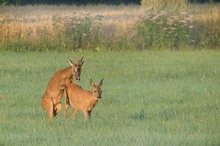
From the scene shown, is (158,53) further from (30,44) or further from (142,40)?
(30,44)

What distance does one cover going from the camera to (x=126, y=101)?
16.2m

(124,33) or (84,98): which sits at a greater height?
(84,98)

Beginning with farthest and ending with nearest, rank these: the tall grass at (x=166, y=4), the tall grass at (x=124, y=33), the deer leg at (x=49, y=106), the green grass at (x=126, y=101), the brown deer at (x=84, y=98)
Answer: the tall grass at (x=166, y=4) → the tall grass at (x=124, y=33) → the deer leg at (x=49, y=106) → the brown deer at (x=84, y=98) → the green grass at (x=126, y=101)

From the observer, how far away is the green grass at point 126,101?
12180mm

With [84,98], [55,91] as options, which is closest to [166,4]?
[55,91]

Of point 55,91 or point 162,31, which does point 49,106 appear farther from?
point 162,31

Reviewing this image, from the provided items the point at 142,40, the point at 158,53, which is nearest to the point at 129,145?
Result: the point at 158,53

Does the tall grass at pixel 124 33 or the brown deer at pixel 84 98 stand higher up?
the brown deer at pixel 84 98

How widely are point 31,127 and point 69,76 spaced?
1251mm

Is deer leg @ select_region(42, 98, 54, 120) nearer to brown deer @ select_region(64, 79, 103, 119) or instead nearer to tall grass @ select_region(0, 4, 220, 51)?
brown deer @ select_region(64, 79, 103, 119)

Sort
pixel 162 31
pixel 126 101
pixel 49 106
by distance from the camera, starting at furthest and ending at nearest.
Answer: pixel 162 31, pixel 126 101, pixel 49 106

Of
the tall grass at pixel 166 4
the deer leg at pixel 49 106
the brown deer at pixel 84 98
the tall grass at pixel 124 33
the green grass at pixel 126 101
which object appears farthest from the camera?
the tall grass at pixel 166 4

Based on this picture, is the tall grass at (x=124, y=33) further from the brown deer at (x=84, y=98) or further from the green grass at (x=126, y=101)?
the brown deer at (x=84, y=98)

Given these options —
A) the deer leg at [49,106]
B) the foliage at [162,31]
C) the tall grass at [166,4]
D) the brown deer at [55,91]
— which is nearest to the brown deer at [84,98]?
the brown deer at [55,91]
